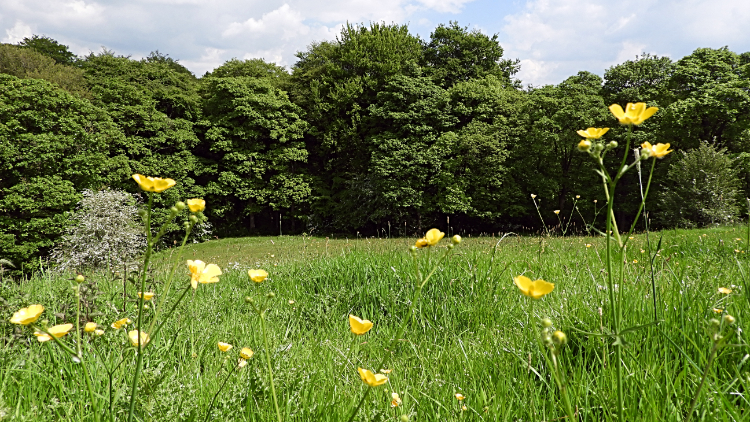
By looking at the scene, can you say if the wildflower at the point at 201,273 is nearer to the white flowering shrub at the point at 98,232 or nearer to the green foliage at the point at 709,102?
the white flowering shrub at the point at 98,232

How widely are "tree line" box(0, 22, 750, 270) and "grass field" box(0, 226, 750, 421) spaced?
9381 millimetres

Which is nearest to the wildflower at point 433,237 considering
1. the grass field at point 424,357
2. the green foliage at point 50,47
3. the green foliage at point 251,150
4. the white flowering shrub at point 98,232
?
the grass field at point 424,357

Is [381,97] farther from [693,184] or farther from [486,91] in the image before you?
[693,184]

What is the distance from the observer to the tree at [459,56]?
18.5 metres

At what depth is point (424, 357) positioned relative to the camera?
6.50ft

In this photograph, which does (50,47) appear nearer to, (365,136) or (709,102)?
(365,136)

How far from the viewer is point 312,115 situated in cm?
1906

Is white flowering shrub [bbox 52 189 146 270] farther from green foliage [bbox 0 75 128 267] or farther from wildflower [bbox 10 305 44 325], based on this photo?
wildflower [bbox 10 305 44 325]

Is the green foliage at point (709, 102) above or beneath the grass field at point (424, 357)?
above

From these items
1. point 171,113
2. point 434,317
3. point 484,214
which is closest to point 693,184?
point 484,214

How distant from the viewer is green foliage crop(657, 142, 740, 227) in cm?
1165

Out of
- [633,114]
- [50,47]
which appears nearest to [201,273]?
[633,114]

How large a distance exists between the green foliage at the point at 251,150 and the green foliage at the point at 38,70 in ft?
15.7

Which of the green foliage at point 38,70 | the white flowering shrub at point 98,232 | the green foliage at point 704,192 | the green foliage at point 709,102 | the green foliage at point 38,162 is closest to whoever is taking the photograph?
the white flowering shrub at point 98,232
